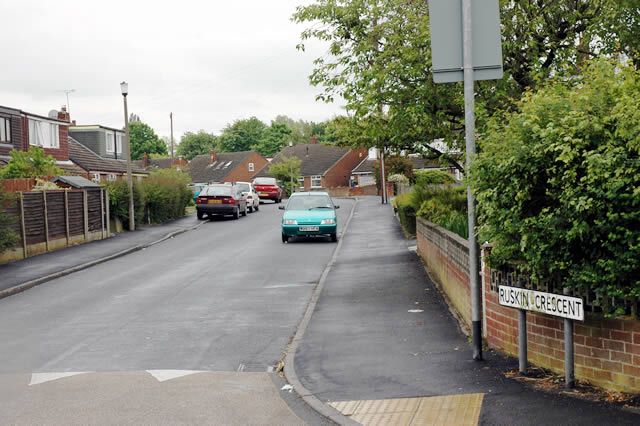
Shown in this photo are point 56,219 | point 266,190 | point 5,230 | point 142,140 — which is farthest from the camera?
point 142,140

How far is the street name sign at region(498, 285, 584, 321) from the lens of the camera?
20.2 ft

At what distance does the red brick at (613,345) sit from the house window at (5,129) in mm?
37712

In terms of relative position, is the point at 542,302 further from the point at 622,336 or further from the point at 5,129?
the point at 5,129

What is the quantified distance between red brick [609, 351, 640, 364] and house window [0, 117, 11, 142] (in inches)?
1488

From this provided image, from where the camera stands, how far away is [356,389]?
6867mm

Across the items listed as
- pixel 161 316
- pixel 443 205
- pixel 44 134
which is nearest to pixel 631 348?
pixel 161 316

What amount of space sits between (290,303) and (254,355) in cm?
383

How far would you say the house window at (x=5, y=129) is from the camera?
38688 mm

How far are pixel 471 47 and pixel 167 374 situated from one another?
15.1 ft

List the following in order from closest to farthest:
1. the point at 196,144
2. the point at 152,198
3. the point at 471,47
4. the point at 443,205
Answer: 1. the point at 471,47
2. the point at 443,205
3. the point at 152,198
4. the point at 196,144

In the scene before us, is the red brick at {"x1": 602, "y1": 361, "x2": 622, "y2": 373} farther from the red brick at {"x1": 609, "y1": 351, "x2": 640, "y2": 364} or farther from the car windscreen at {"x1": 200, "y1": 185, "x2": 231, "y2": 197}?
the car windscreen at {"x1": 200, "y1": 185, "x2": 231, "y2": 197}

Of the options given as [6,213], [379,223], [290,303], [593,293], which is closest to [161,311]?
[290,303]

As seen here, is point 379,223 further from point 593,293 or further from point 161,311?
point 593,293

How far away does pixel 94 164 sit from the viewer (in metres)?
48.8
